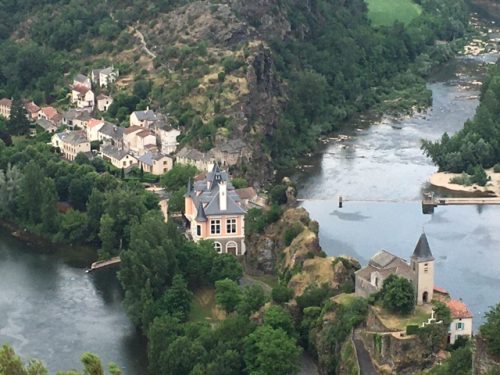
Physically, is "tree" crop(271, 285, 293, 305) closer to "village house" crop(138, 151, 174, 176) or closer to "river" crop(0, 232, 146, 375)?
"river" crop(0, 232, 146, 375)

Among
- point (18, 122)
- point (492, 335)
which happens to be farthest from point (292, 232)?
point (18, 122)

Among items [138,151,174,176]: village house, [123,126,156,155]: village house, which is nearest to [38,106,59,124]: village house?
[123,126,156,155]: village house

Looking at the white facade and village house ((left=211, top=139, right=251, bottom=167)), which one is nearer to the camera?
the white facade

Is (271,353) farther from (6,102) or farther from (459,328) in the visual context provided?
(6,102)

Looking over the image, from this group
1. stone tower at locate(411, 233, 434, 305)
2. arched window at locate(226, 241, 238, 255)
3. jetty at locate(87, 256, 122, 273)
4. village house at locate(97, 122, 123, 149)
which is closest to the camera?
stone tower at locate(411, 233, 434, 305)

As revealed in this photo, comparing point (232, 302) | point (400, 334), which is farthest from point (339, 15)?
point (400, 334)

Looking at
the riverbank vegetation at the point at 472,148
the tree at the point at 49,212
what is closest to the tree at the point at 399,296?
the tree at the point at 49,212
